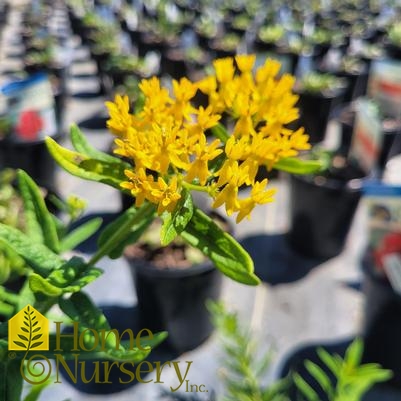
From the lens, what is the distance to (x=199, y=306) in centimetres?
169

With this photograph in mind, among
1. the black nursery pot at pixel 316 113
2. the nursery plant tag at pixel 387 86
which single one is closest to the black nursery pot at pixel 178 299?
the nursery plant tag at pixel 387 86

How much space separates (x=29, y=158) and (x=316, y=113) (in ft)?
6.45

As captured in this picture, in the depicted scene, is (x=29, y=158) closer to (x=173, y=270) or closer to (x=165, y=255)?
(x=165, y=255)

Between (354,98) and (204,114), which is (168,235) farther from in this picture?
(354,98)

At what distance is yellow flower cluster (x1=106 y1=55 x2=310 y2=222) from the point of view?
65 cm

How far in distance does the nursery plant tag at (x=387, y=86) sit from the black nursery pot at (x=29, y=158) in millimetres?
1752

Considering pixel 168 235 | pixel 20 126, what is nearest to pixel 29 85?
pixel 20 126

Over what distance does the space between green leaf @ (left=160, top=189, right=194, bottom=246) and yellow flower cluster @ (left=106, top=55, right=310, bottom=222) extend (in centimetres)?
1

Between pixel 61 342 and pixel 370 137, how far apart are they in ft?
5.34

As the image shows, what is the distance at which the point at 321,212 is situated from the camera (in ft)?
7.29

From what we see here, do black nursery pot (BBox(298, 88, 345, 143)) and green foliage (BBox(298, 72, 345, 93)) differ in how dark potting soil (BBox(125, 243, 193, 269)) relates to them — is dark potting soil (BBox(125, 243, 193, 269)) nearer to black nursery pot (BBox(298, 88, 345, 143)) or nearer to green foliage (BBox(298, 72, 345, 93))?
black nursery pot (BBox(298, 88, 345, 143))

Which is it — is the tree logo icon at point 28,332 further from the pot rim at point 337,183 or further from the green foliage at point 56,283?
the pot rim at point 337,183

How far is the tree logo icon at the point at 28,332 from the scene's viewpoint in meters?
0.72

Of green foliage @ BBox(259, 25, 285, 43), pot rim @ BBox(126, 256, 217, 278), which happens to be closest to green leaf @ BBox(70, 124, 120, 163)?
pot rim @ BBox(126, 256, 217, 278)
